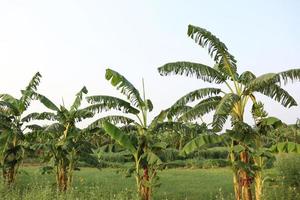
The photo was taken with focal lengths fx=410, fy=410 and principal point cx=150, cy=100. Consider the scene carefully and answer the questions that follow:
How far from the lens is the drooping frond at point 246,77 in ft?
37.1

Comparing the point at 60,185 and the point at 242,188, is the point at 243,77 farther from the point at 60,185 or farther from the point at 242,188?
the point at 60,185

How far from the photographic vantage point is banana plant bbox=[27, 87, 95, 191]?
14.7 m

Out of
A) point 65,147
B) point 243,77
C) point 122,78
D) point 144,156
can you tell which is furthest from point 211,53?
point 65,147

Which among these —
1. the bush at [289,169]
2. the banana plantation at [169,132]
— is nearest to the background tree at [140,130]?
the banana plantation at [169,132]

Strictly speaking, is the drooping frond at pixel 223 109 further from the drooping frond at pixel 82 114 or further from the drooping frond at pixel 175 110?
the drooping frond at pixel 82 114

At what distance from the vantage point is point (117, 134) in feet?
38.9

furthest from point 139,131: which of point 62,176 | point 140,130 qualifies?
point 62,176

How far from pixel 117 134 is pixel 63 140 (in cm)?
369

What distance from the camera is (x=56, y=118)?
15.5 meters

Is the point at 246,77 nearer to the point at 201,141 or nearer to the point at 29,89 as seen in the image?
the point at 201,141

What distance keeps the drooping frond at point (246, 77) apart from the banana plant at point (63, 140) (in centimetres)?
585

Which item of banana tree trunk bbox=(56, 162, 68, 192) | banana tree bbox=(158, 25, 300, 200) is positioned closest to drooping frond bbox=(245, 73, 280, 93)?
banana tree bbox=(158, 25, 300, 200)

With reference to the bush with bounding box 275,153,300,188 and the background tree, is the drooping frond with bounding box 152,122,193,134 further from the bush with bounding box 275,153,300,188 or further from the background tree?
the bush with bounding box 275,153,300,188

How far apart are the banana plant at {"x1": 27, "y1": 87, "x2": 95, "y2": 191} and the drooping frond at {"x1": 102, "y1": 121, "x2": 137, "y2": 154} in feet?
9.35
